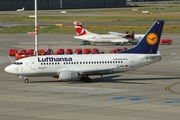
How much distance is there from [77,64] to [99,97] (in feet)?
40.0

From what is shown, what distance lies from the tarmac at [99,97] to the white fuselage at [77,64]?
1477 mm

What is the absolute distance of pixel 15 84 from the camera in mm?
62250

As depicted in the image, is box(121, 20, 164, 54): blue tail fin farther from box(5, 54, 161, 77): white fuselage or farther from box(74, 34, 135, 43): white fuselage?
box(74, 34, 135, 43): white fuselage

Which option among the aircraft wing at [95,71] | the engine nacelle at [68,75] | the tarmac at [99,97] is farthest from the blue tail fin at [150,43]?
the engine nacelle at [68,75]

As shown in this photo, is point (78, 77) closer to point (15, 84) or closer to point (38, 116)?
point (15, 84)

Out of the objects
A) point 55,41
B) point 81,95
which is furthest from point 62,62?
point 55,41

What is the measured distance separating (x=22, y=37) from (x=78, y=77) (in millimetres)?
72198

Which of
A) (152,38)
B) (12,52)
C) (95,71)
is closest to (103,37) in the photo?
(12,52)

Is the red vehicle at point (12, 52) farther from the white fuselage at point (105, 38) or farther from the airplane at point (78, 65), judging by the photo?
the airplane at point (78, 65)

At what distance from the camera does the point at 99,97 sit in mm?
51531

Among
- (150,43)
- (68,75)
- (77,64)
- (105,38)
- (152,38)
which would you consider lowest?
(68,75)

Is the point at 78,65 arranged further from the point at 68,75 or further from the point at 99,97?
the point at 99,97

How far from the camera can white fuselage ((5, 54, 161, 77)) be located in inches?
2464

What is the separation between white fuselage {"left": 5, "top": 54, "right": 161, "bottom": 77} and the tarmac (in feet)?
4.85
